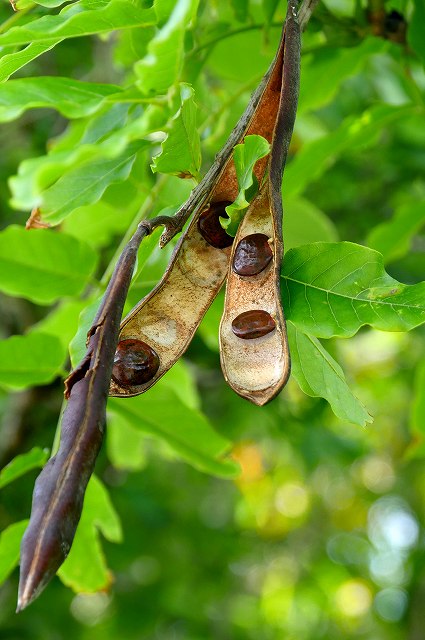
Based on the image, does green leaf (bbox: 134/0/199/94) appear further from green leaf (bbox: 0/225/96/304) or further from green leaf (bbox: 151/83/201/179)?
green leaf (bbox: 0/225/96/304)

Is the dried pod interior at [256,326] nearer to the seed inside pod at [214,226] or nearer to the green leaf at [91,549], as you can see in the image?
the seed inside pod at [214,226]

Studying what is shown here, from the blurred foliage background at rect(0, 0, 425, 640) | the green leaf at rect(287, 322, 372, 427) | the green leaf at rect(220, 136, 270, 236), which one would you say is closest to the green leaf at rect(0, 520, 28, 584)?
the blurred foliage background at rect(0, 0, 425, 640)

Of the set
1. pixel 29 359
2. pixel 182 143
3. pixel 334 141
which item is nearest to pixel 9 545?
pixel 29 359

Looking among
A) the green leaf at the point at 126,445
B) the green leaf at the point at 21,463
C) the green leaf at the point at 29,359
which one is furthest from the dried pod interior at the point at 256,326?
the green leaf at the point at 126,445

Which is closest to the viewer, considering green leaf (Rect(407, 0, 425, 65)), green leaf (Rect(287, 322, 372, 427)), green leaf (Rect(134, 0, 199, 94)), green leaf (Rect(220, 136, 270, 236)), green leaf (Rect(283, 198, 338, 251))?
green leaf (Rect(134, 0, 199, 94))

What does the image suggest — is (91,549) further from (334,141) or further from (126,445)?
(334,141)

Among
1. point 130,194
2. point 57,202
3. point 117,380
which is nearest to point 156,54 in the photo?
point 57,202

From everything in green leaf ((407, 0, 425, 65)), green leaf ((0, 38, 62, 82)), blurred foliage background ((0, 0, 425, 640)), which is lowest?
blurred foliage background ((0, 0, 425, 640))
